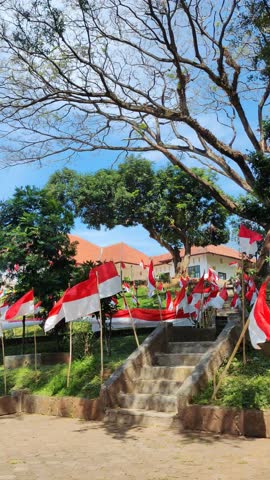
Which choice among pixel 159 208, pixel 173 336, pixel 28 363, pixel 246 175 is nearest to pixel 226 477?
pixel 173 336

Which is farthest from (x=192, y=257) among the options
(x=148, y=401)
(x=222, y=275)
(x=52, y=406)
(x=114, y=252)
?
(x=148, y=401)

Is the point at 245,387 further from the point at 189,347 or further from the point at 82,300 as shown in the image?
the point at 82,300

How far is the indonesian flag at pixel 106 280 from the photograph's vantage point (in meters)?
10.0

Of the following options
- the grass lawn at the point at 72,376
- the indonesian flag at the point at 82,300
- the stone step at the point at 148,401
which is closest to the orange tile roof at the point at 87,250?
the grass lawn at the point at 72,376

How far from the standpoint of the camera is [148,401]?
28.4 feet

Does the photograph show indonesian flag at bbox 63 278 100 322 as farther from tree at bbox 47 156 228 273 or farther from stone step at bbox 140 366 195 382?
tree at bbox 47 156 228 273

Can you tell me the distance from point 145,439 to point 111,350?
5.06 metres

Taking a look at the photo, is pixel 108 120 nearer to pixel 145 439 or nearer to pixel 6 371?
pixel 6 371

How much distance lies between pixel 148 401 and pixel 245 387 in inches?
74.4

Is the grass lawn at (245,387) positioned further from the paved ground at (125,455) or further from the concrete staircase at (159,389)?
the concrete staircase at (159,389)

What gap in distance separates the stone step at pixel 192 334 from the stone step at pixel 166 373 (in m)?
2.02

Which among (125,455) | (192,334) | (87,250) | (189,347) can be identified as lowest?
(125,455)

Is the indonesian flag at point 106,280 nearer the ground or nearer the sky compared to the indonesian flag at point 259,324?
nearer the sky

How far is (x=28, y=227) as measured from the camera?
43.5 feet
